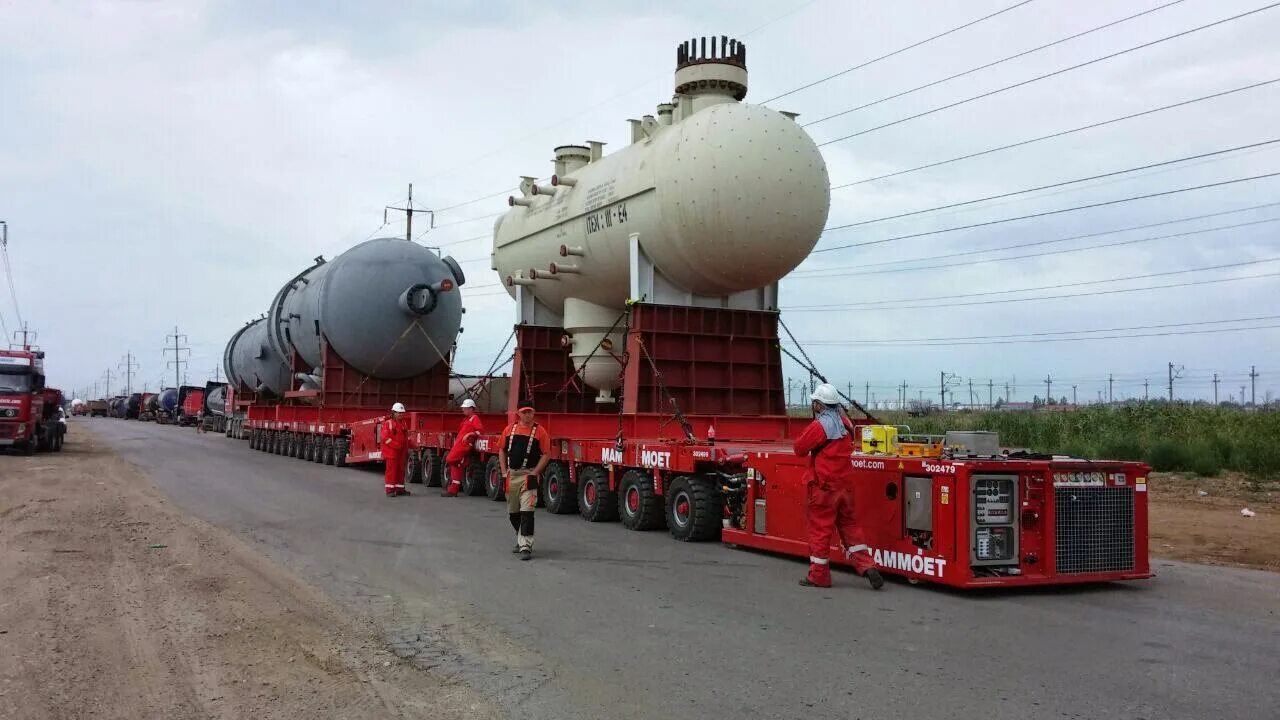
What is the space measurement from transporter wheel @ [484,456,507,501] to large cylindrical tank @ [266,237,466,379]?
713cm

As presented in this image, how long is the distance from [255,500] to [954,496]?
35.7 feet

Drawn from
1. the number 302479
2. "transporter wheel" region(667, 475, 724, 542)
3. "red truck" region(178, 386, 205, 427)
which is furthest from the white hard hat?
"red truck" region(178, 386, 205, 427)

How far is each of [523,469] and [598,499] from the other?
2.59 m

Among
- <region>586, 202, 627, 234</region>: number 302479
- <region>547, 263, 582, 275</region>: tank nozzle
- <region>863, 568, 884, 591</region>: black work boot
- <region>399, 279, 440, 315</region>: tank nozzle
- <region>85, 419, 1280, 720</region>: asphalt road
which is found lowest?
<region>85, 419, 1280, 720</region>: asphalt road

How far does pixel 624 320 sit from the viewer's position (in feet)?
48.7

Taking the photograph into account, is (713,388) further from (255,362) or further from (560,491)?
(255,362)

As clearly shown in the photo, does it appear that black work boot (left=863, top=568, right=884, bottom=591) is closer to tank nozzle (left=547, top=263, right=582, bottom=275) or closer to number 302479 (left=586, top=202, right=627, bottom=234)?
number 302479 (left=586, top=202, right=627, bottom=234)

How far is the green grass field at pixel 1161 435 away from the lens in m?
17.4

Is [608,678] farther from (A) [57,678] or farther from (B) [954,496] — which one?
(B) [954,496]

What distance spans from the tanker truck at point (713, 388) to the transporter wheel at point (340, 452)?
6244 mm

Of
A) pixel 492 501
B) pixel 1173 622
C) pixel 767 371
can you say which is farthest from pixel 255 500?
pixel 1173 622

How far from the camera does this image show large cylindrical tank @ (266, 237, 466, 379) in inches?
861

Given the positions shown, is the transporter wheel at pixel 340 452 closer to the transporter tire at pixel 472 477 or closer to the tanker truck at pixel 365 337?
the tanker truck at pixel 365 337


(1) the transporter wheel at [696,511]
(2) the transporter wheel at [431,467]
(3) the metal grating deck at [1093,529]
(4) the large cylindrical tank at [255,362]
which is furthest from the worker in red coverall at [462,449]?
(4) the large cylindrical tank at [255,362]
